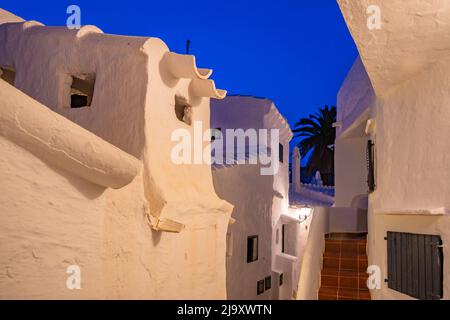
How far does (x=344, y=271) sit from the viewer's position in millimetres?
11320

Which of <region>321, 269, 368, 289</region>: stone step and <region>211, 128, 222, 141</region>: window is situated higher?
<region>211, 128, 222, 141</region>: window

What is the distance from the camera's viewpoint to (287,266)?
17672 mm

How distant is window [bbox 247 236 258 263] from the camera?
1409 centimetres

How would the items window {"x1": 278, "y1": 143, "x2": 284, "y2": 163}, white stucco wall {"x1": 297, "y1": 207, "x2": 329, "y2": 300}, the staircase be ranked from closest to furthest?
1. white stucco wall {"x1": 297, "y1": 207, "x2": 329, "y2": 300}
2. the staircase
3. window {"x1": 278, "y1": 143, "x2": 284, "y2": 163}

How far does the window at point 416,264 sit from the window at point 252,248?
26.6ft

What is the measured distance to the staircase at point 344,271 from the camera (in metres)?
10.5

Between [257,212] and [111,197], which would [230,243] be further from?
[111,197]

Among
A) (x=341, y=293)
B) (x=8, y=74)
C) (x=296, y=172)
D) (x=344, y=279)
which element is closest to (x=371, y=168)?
(x=341, y=293)

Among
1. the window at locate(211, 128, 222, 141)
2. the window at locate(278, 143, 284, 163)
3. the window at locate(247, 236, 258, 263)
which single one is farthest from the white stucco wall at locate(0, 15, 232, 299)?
the window at locate(278, 143, 284, 163)

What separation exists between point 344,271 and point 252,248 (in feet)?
12.5

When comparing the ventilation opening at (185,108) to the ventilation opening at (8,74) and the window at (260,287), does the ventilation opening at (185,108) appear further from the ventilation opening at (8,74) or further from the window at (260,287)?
the window at (260,287)

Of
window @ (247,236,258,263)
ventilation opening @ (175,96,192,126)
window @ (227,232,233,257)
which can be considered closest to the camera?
ventilation opening @ (175,96,192,126)

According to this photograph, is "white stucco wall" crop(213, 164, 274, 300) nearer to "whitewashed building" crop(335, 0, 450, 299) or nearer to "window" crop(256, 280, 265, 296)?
"window" crop(256, 280, 265, 296)

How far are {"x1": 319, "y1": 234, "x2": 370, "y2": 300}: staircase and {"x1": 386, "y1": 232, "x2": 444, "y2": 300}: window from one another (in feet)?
15.0
